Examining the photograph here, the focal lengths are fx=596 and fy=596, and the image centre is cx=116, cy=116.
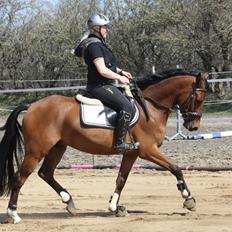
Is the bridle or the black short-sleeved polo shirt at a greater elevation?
the black short-sleeved polo shirt

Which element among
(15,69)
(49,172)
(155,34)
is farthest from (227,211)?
(15,69)

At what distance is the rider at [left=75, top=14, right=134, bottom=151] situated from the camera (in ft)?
24.8

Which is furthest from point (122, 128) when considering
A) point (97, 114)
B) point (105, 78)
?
point (105, 78)

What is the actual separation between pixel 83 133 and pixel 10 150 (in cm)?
110

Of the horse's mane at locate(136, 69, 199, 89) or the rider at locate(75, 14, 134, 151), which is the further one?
the horse's mane at locate(136, 69, 199, 89)

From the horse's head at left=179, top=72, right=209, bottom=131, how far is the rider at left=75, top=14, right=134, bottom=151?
82 cm

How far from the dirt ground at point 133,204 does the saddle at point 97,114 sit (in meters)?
1.22

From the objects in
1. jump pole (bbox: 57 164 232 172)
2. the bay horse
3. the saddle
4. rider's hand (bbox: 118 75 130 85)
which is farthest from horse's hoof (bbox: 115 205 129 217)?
jump pole (bbox: 57 164 232 172)

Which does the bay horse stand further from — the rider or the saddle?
the rider

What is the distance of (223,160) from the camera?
13398 mm

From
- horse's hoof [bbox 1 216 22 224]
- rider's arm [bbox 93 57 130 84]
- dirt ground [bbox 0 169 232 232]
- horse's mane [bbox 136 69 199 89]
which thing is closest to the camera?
dirt ground [bbox 0 169 232 232]

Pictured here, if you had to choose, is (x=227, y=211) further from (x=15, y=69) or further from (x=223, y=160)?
(x=15, y=69)

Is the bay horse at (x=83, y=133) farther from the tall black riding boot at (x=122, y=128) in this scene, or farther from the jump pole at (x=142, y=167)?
the jump pole at (x=142, y=167)

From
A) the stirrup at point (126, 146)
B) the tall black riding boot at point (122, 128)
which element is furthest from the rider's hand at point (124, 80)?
the stirrup at point (126, 146)
